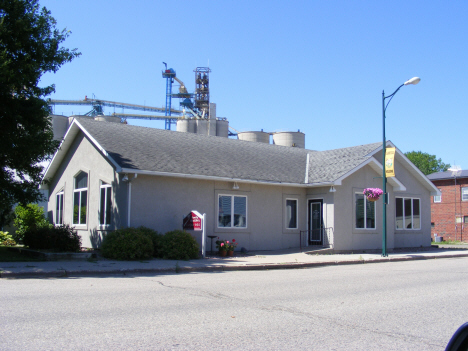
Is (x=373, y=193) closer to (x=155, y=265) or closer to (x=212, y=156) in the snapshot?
(x=212, y=156)

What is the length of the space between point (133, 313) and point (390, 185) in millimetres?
19340

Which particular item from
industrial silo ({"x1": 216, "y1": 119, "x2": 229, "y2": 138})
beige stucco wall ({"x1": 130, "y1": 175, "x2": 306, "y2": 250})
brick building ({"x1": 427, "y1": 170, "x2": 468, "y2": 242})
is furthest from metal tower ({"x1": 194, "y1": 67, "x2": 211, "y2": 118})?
beige stucco wall ({"x1": 130, "y1": 175, "x2": 306, "y2": 250})

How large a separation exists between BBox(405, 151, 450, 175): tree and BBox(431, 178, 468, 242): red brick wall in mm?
35814

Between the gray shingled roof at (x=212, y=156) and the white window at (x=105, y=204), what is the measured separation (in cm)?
172

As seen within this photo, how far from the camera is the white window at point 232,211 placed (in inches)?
805

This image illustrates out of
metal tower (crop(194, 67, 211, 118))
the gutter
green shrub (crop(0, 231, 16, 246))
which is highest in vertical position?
metal tower (crop(194, 67, 211, 118))

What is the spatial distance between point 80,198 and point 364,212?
527 inches

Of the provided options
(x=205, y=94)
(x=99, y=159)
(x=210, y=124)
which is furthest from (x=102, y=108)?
(x=99, y=159)

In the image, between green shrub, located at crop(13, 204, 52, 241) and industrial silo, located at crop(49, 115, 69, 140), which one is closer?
green shrub, located at crop(13, 204, 52, 241)

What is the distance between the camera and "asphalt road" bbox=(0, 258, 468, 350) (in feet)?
19.3

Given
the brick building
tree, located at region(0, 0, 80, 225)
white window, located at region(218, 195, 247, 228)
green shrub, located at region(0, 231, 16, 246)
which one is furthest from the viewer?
the brick building

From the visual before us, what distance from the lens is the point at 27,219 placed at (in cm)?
2223

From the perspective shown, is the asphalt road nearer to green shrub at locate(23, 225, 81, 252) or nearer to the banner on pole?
green shrub at locate(23, 225, 81, 252)

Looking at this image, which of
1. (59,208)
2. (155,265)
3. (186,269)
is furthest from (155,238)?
(59,208)
